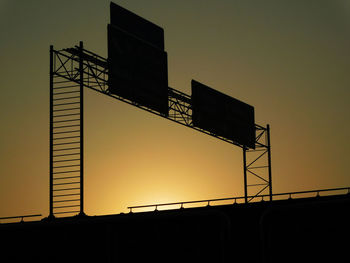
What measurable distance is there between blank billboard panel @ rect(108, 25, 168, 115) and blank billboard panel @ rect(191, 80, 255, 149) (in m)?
3.77

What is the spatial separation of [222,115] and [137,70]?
31.2ft

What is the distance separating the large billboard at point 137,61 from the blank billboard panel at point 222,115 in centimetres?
384

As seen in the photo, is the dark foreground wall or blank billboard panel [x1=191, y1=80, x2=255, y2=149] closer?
the dark foreground wall

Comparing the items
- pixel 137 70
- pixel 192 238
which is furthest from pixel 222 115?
pixel 192 238

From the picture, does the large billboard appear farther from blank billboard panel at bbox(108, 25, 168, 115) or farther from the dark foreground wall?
the dark foreground wall

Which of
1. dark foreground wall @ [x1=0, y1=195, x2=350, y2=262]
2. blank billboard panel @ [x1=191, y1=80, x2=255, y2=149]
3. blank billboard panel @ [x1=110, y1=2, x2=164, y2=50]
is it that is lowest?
dark foreground wall @ [x1=0, y1=195, x2=350, y2=262]

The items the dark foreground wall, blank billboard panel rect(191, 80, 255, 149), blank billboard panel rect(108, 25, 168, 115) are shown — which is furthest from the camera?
blank billboard panel rect(191, 80, 255, 149)

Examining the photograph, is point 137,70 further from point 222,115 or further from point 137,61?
point 222,115

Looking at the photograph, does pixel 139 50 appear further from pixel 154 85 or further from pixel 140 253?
pixel 140 253

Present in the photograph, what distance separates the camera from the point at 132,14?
39.0 metres

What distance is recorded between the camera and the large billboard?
3716cm

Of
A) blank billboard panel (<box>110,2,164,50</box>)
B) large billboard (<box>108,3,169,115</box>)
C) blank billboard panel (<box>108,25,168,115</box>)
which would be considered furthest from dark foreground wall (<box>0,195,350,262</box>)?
blank billboard panel (<box>110,2,164,50</box>)

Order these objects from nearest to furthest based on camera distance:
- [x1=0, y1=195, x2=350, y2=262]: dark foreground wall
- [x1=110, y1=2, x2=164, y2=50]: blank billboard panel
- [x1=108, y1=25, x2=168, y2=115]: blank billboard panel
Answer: [x1=0, y1=195, x2=350, y2=262]: dark foreground wall
[x1=108, y1=25, x2=168, y2=115]: blank billboard panel
[x1=110, y1=2, x2=164, y2=50]: blank billboard panel

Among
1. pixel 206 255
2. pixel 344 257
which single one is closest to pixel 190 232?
pixel 206 255
